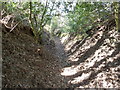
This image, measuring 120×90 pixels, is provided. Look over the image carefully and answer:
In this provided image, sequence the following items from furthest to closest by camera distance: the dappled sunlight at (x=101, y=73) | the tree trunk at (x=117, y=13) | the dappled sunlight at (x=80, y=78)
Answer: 1. the tree trunk at (x=117, y=13)
2. the dappled sunlight at (x=80, y=78)
3. the dappled sunlight at (x=101, y=73)

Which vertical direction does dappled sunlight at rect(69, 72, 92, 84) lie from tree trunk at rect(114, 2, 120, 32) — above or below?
below

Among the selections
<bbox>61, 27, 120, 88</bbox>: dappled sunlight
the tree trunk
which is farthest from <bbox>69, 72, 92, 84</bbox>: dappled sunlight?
the tree trunk

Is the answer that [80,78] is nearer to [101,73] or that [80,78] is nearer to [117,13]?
[101,73]

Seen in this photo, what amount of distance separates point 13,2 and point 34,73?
4.41 metres

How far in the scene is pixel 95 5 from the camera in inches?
332

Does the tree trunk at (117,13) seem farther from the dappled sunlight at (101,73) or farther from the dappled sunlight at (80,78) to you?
the dappled sunlight at (80,78)

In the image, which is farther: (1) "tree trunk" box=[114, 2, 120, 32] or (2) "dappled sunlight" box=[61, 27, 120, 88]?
(1) "tree trunk" box=[114, 2, 120, 32]

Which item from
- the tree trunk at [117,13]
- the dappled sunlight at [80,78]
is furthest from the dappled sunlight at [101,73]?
the tree trunk at [117,13]

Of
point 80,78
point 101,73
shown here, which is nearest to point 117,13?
point 101,73

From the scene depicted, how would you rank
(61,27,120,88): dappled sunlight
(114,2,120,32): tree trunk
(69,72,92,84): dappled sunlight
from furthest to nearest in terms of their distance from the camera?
(114,2,120,32): tree trunk → (69,72,92,84): dappled sunlight → (61,27,120,88): dappled sunlight

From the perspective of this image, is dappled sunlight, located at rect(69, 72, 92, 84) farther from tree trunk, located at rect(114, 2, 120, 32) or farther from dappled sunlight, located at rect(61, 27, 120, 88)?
tree trunk, located at rect(114, 2, 120, 32)

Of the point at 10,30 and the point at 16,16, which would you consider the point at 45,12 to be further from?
the point at 10,30

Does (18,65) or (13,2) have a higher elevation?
(13,2)

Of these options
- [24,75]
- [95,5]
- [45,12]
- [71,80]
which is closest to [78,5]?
[95,5]
